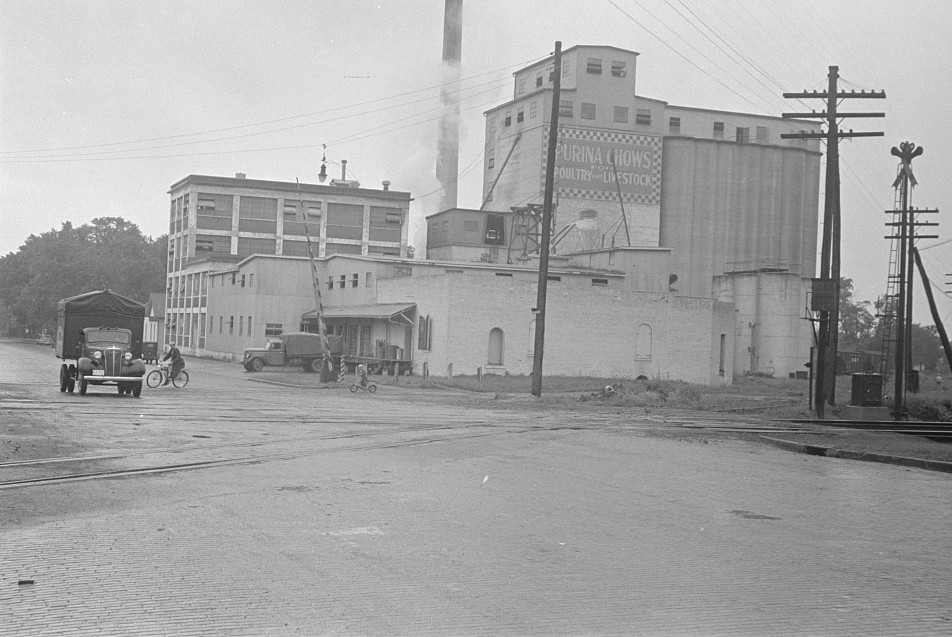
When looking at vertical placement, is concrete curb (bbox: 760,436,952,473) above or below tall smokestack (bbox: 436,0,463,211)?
below

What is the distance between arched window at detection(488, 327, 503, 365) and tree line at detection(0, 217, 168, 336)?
69.0 metres

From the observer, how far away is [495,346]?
48969 millimetres

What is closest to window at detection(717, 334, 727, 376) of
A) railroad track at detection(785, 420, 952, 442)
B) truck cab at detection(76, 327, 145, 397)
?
railroad track at detection(785, 420, 952, 442)

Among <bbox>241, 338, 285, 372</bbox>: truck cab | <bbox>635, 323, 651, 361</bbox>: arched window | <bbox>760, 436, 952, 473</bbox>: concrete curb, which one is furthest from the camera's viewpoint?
<bbox>241, 338, 285, 372</bbox>: truck cab

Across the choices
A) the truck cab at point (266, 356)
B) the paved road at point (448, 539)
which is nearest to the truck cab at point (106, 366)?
the paved road at point (448, 539)

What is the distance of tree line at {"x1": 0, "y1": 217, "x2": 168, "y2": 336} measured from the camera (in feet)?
348

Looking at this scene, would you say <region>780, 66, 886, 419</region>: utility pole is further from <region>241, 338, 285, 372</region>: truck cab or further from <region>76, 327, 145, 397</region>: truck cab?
<region>241, 338, 285, 372</region>: truck cab

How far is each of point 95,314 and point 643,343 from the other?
1131 inches

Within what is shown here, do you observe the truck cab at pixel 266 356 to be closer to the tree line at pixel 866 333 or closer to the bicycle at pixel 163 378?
the bicycle at pixel 163 378

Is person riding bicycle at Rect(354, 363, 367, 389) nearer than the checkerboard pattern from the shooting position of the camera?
Yes

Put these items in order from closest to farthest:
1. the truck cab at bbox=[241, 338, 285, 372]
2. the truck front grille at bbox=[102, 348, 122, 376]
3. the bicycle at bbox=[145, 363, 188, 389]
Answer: the truck front grille at bbox=[102, 348, 122, 376], the bicycle at bbox=[145, 363, 188, 389], the truck cab at bbox=[241, 338, 285, 372]

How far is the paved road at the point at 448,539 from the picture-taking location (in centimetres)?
631

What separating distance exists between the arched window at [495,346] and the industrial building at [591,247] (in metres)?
1.58

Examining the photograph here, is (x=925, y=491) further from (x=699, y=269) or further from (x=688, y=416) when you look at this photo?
(x=699, y=269)
